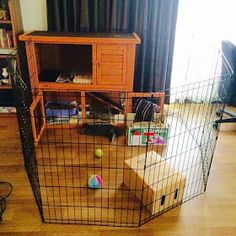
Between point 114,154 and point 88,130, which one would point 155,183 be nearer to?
point 114,154

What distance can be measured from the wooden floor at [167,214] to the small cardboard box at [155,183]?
3.3 inches

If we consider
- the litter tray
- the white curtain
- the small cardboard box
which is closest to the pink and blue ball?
the small cardboard box

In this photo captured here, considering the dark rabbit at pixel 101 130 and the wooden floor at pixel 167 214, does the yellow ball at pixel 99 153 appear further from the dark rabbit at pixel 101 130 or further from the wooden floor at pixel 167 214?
the wooden floor at pixel 167 214

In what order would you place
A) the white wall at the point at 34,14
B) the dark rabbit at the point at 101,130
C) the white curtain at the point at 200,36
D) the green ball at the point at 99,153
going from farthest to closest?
1. the white curtain at the point at 200,36
2. the white wall at the point at 34,14
3. the dark rabbit at the point at 101,130
4. the green ball at the point at 99,153

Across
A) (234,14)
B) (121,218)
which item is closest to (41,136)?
(121,218)

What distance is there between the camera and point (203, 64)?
3.21 meters

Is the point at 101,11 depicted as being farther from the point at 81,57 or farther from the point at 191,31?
the point at 191,31

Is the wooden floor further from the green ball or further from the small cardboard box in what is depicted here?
the green ball

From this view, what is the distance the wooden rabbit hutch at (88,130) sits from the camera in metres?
1.80

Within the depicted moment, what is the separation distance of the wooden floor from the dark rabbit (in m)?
0.69

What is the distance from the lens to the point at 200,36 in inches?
122

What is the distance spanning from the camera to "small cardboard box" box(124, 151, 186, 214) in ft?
5.67

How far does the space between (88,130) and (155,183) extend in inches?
44.3

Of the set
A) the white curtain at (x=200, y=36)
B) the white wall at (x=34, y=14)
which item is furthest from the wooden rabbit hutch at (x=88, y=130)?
the white curtain at (x=200, y=36)
